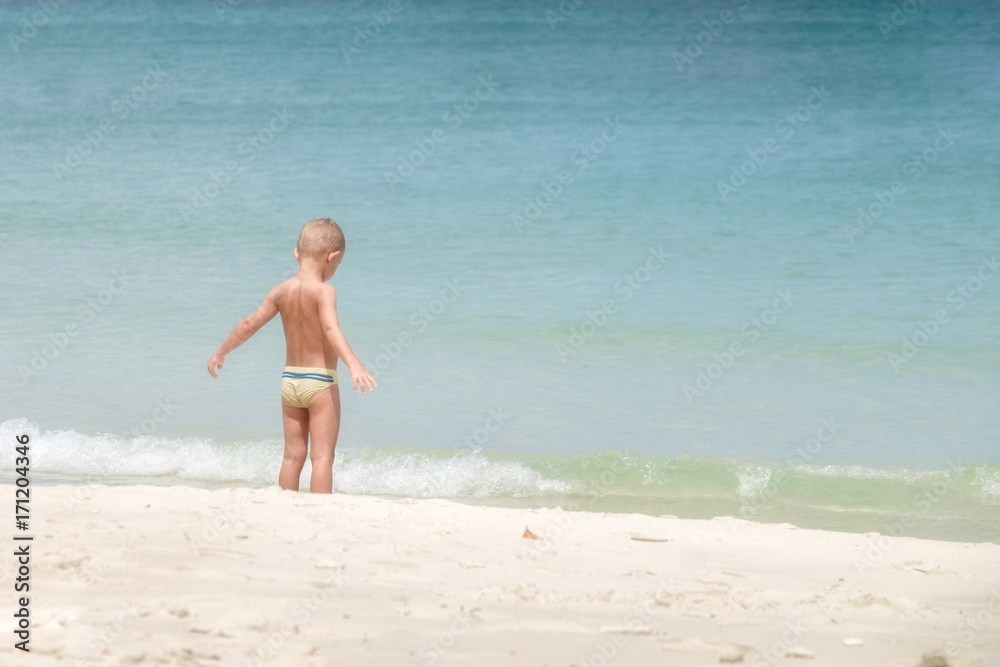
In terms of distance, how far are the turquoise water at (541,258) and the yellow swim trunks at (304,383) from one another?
151cm

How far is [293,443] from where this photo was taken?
491 cm

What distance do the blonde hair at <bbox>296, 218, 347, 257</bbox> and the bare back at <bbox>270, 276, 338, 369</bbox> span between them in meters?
0.13

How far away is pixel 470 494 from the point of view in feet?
20.1

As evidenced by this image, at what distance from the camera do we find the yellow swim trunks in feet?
15.7

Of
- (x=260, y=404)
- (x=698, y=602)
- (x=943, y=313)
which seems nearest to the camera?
(x=698, y=602)

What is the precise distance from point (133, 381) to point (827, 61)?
19.5 meters

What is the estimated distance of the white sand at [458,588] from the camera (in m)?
2.97

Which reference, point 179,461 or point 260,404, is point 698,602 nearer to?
point 179,461

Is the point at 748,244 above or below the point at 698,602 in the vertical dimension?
above

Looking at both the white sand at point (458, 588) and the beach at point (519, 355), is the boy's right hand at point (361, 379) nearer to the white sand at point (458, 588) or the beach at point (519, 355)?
the beach at point (519, 355)

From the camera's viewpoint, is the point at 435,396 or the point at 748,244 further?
the point at 748,244

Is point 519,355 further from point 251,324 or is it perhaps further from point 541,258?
point 251,324

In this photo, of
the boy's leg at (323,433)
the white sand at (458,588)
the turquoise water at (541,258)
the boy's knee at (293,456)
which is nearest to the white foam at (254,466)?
the turquoise water at (541,258)

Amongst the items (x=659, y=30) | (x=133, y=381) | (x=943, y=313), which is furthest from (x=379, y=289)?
(x=659, y=30)
